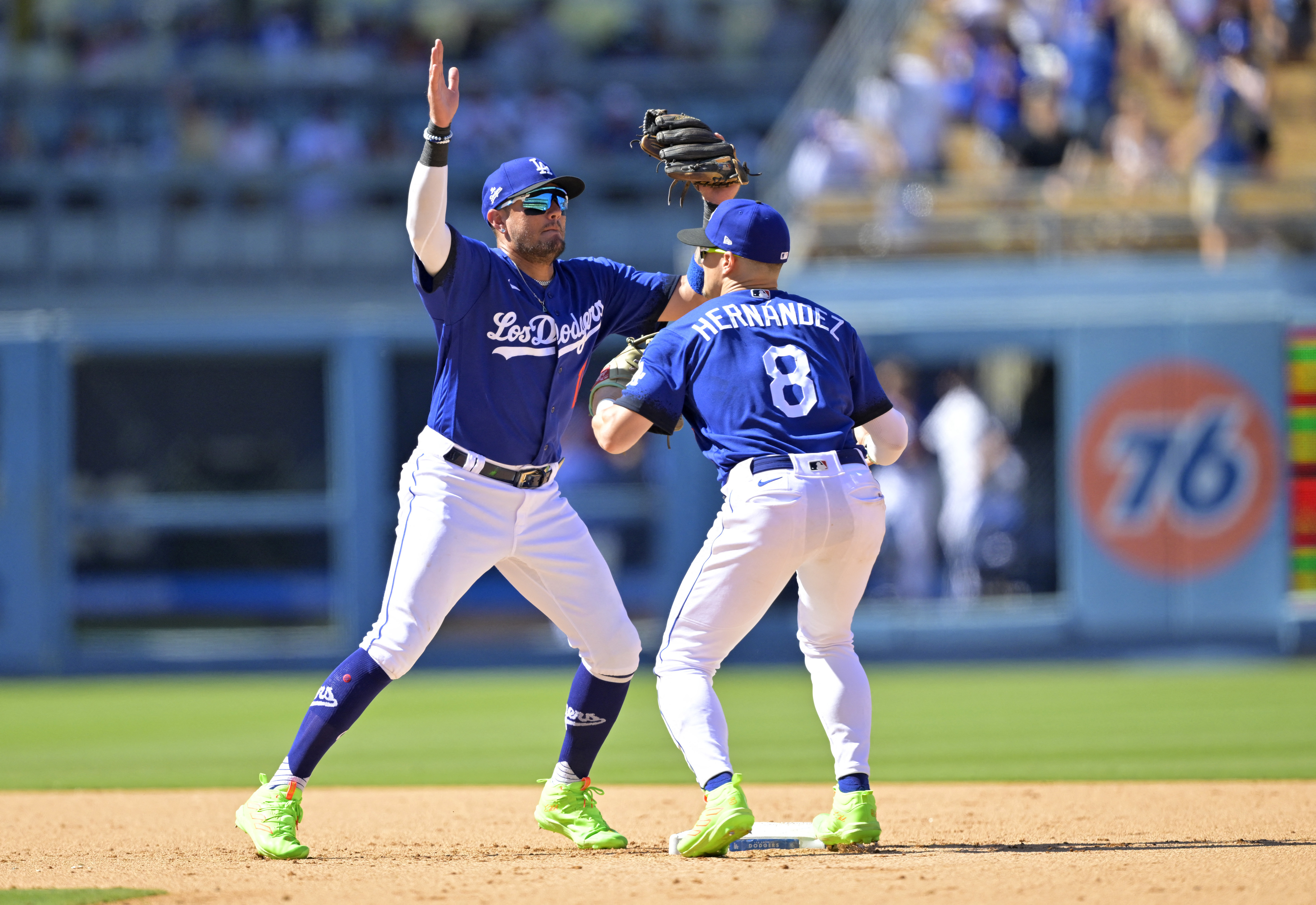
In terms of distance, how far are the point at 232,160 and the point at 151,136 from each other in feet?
3.06

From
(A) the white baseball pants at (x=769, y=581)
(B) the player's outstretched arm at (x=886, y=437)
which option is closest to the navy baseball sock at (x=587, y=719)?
(A) the white baseball pants at (x=769, y=581)

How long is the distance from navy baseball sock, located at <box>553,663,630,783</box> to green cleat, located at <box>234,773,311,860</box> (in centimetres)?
79

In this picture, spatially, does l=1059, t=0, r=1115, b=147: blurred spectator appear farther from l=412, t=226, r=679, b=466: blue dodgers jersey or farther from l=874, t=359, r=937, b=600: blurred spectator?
l=412, t=226, r=679, b=466: blue dodgers jersey

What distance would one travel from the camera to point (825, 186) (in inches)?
483

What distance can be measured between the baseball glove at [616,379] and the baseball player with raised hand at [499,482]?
154mm

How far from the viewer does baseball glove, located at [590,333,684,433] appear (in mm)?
4395

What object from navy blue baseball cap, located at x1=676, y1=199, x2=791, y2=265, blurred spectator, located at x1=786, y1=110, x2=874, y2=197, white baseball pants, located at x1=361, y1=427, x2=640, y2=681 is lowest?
white baseball pants, located at x1=361, y1=427, x2=640, y2=681

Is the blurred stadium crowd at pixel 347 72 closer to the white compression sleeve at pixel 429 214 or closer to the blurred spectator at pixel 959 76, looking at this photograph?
the blurred spectator at pixel 959 76

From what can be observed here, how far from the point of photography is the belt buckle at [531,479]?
4504 millimetres

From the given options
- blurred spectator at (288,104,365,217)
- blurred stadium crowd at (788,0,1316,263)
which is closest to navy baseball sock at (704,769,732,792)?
blurred stadium crowd at (788,0,1316,263)

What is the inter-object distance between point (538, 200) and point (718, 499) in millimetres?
6889

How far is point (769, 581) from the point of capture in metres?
4.24

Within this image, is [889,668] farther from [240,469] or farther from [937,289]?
[240,469]

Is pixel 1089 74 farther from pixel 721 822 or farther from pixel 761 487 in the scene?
pixel 721 822
